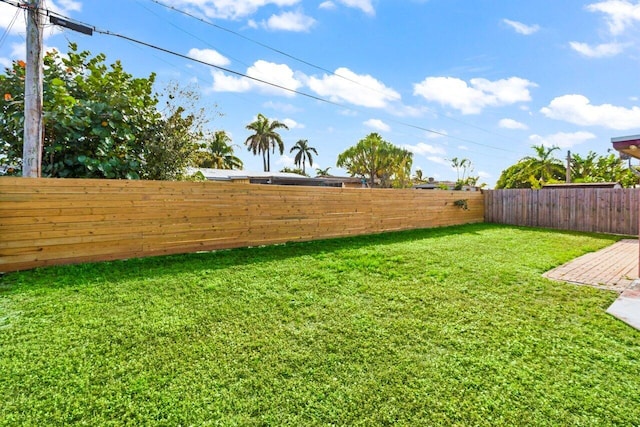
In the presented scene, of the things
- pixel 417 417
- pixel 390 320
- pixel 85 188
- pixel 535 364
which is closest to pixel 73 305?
pixel 85 188

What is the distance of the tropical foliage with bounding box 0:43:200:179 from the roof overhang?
7625 millimetres

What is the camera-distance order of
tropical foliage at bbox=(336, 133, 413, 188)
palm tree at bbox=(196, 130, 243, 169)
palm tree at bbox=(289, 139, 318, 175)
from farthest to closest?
palm tree at bbox=(289, 139, 318, 175)
tropical foliage at bbox=(336, 133, 413, 188)
palm tree at bbox=(196, 130, 243, 169)

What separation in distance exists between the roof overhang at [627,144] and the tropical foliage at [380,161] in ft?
77.8

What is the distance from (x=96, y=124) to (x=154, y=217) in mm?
2216

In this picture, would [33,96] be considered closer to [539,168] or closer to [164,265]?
[164,265]

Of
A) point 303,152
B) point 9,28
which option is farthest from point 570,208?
point 303,152

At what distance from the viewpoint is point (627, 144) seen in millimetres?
4059

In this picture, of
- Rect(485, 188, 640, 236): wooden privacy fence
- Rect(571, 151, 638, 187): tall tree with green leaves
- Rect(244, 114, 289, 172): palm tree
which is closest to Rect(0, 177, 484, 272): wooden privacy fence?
Rect(485, 188, 640, 236): wooden privacy fence

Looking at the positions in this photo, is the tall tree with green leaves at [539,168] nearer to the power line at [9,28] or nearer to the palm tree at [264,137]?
the palm tree at [264,137]

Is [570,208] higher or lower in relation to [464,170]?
lower

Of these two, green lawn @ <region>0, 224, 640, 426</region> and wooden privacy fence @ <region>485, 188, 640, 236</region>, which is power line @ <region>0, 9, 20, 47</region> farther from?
wooden privacy fence @ <region>485, 188, 640, 236</region>

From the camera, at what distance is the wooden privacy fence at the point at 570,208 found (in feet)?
32.4

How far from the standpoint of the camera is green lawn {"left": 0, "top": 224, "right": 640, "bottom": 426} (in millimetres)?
1854

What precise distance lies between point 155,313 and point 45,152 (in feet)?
14.8
